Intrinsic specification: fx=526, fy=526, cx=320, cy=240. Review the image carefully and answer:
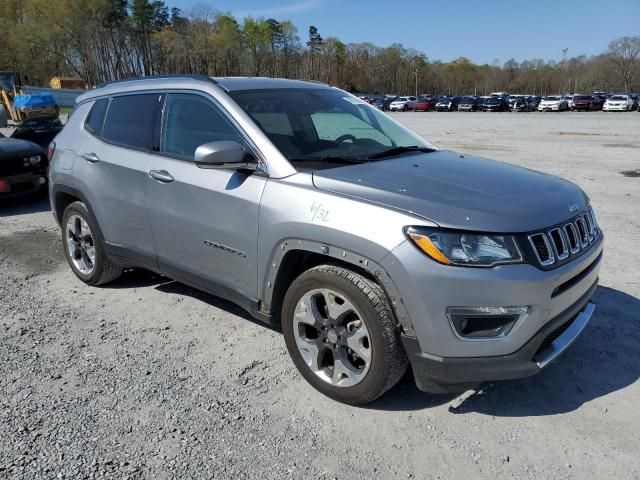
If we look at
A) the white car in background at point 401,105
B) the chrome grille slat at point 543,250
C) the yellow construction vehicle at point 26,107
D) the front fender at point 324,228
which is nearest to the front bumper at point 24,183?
the front fender at point 324,228

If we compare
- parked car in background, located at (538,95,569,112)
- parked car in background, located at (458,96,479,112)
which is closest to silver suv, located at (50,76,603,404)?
parked car in background, located at (538,95,569,112)

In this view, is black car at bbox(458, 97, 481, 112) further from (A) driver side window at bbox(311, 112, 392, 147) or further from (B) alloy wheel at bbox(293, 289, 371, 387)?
(B) alloy wheel at bbox(293, 289, 371, 387)

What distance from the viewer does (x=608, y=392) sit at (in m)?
3.16

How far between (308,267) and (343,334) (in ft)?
1.61

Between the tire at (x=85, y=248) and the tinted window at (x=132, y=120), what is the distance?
794 mm

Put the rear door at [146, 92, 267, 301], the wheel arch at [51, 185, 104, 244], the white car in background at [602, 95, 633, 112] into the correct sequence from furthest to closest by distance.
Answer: the white car in background at [602, 95, 633, 112] < the wheel arch at [51, 185, 104, 244] < the rear door at [146, 92, 267, 301]

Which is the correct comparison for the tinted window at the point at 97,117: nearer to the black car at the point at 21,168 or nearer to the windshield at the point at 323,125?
the windshield at the point at 323,125

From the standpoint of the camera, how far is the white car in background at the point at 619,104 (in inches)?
1919

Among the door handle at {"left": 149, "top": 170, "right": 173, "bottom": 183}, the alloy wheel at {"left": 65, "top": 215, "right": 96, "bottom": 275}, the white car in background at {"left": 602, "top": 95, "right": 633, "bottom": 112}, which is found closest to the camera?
the door handle at {"left": 149, "top": 170, "right": 173, "bottom": 183}

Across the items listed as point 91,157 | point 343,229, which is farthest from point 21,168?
point 343,229

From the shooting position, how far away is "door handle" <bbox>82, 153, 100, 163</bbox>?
443cm

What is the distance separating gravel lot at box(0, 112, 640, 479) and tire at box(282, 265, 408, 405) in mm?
166

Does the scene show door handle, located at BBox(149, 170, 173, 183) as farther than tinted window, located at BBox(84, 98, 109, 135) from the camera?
No

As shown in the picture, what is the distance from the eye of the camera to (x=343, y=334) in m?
2.98
